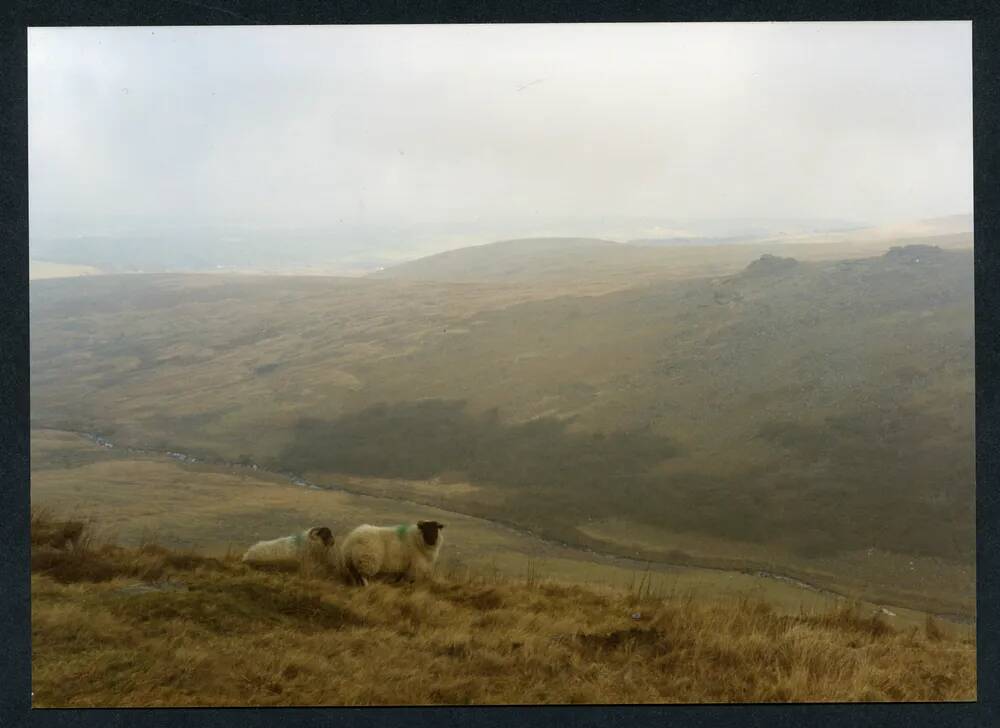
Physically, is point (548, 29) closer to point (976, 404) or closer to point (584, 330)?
point (584, 330)

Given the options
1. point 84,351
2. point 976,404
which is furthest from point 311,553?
point 976,404

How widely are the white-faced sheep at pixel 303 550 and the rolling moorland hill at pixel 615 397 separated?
306 millimetres

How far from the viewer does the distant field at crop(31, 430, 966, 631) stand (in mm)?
4547

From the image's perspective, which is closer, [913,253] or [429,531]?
[429,531]

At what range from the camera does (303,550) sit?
4.54 meters

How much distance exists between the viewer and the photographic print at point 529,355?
4469mm

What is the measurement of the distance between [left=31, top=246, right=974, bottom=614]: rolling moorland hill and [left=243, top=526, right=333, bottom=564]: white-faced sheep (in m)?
0.31

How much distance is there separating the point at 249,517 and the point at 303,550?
34 centimetres

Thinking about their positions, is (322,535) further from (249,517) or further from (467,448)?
(467,448)

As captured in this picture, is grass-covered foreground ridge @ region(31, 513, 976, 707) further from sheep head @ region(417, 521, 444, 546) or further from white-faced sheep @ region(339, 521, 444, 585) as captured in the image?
sheep head @ region(417, 521, 444, 546)

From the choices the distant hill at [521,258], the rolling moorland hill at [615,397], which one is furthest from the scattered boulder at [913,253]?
the distant hill at [521,258]

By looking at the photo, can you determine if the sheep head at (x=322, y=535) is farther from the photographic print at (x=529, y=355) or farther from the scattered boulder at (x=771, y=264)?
the scattered boulder at (x=771, y=264)

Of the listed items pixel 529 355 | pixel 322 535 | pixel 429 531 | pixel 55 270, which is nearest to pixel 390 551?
pixel 429 531

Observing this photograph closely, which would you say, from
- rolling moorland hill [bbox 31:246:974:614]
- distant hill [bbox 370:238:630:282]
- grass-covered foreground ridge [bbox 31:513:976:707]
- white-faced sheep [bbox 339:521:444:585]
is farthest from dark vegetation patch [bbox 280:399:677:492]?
distant hill [bbox 370:238:630:282]
